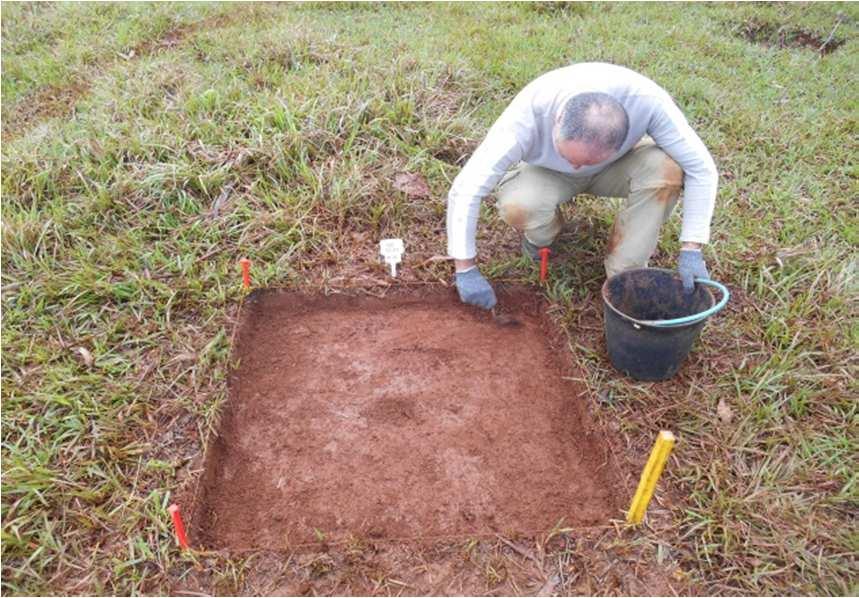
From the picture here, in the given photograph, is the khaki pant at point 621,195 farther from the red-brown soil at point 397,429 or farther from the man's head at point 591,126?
the man's head at point 591,126

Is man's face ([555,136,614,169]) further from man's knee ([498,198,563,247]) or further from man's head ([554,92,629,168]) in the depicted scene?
man's knee ([498,198,563,247])

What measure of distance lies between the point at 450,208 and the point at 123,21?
387 centimetres

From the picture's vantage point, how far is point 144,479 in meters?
2.00

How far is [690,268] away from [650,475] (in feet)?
3.11

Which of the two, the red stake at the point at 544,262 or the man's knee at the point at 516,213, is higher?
the man's knee at the point at 516,213

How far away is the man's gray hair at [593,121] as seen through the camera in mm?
1970

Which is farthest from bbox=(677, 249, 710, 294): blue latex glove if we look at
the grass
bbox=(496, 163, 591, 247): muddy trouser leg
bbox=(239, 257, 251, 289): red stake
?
bbox=(239, 257, 251, 289): red stake

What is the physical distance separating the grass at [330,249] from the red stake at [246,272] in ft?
0.22

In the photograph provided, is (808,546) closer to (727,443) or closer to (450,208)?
(727,443)

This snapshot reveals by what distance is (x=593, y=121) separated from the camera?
197 cm

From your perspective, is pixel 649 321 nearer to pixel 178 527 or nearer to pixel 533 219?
pixel 533 219

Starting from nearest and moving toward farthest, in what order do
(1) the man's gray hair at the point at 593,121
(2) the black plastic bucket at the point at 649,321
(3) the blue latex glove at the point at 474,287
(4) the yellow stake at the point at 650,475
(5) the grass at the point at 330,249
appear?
(4) the yellow stake at the point at 650,475 < (5) the grass at the point at 330,249 < (1) the man's gray hair at the point at 593,121 < (2) the black plastic bucket at the point at 649,321 < (3) the blue latex glove at the point at 474,287

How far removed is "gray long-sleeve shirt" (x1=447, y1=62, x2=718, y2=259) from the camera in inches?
86.6

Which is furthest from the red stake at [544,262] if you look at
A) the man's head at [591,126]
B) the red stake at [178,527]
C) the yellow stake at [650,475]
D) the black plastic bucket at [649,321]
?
the red stake at [178,527]
